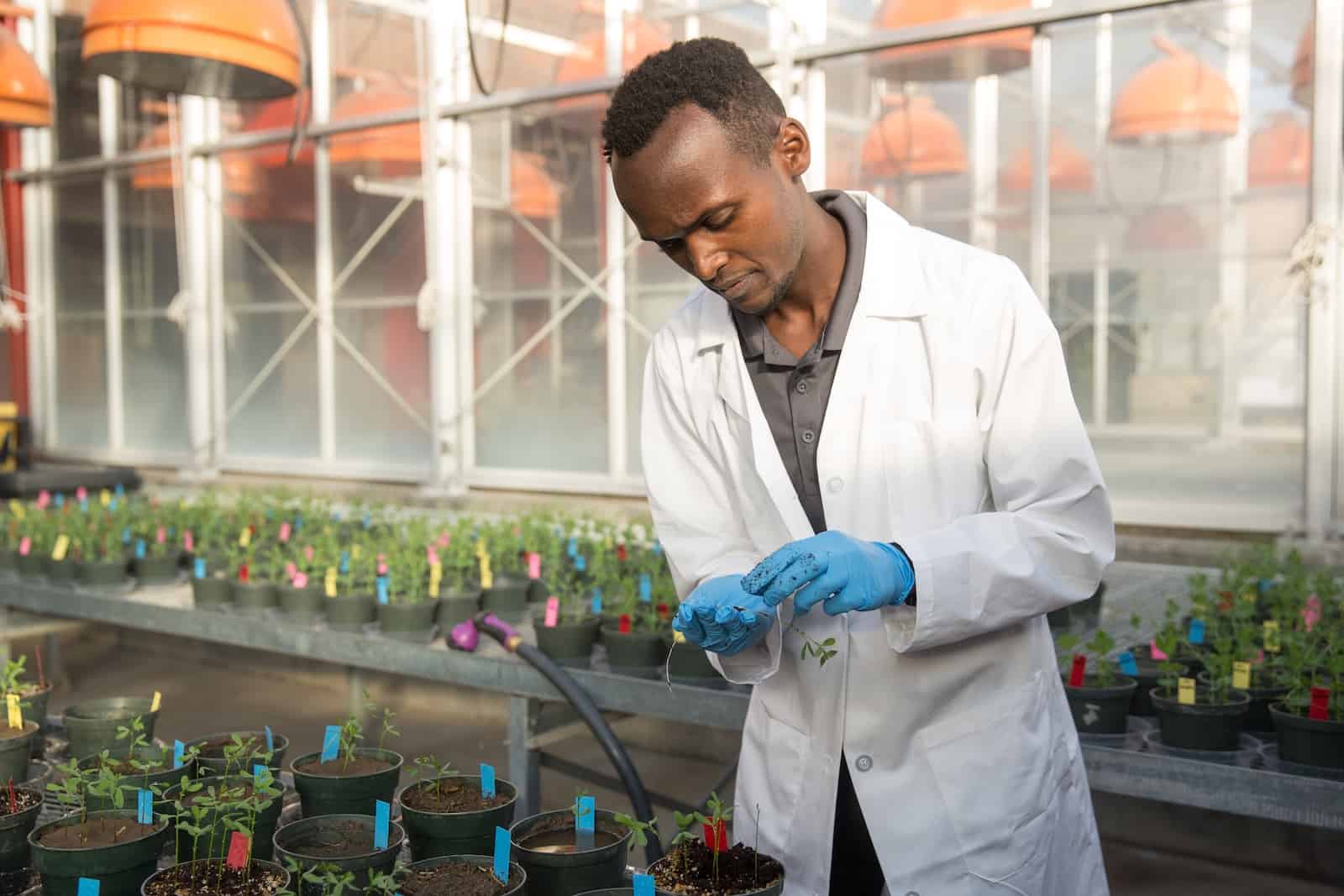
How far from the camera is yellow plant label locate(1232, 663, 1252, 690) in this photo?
2.17m

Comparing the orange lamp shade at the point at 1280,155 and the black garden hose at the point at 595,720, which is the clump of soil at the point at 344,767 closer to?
the black garden hose at the point at 595,720

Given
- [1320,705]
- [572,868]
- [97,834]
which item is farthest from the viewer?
[1320,705]

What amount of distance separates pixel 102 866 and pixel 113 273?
7213 millimetres

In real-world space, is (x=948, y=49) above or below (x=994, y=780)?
above

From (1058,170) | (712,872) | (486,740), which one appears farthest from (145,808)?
(1058,170)

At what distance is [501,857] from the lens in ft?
4.33

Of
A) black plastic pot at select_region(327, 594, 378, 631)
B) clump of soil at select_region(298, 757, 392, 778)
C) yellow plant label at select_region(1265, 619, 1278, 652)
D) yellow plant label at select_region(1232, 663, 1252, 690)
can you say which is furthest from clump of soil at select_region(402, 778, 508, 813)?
yellow plant label at select_region(1265, 619, 1278, 652)

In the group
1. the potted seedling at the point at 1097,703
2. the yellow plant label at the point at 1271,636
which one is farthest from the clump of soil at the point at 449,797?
the yellow plant label at the point at 1271,636

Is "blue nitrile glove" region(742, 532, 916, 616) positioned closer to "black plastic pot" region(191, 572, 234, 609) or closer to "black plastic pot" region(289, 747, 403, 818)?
"black plastic pot" region(289, 747, 403, 818)

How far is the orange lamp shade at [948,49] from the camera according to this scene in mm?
4359

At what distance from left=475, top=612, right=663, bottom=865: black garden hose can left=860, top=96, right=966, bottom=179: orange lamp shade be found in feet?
10.0

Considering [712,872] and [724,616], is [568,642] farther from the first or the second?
[724,616]

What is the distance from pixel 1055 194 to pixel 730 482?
3.74 meters

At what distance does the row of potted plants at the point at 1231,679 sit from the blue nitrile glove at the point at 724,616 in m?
1.16
